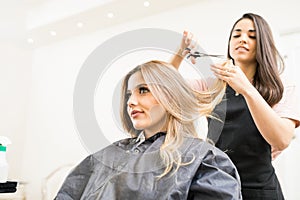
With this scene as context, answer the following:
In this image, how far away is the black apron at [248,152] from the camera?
113cm

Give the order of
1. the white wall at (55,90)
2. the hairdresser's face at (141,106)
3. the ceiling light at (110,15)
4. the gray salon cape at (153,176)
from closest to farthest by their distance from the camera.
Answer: the gray salon cape at (153,176) → the hairdresser's face at (141,106) → the white wall at (55,90) → the ceiling light at (110,15)

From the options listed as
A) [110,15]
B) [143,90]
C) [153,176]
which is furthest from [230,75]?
[110,15]

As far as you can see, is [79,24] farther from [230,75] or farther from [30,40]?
[230,75]

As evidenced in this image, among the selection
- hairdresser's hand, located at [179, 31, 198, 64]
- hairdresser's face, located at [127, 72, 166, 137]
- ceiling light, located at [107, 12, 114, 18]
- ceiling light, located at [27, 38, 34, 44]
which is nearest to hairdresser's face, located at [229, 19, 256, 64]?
hairdresser's hand, located at [179, 31, 198, 64]

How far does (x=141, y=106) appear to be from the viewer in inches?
36.7

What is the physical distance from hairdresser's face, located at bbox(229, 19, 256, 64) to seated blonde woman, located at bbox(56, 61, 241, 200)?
33 centimetres

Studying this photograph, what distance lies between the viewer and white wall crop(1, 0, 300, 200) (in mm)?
2253

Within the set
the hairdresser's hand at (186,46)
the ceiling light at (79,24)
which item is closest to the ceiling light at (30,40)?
the ceiling light at (79,24)

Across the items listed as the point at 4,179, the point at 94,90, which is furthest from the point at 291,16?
the point at 4,179

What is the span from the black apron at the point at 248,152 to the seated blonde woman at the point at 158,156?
214mm

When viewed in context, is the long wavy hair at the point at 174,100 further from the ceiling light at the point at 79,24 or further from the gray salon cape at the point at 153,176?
the ceiling light at the point at 79,24

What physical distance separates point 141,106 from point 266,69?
496 millimetres

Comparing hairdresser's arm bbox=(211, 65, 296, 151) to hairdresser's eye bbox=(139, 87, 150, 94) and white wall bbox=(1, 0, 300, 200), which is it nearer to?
hairdresser's eye bbox=(139, 87, 150, 94)

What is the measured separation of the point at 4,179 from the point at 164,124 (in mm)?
1141
